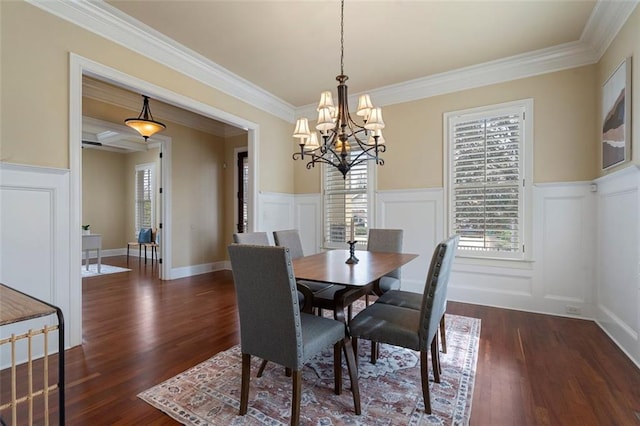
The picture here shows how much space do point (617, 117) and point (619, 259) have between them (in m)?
1.26

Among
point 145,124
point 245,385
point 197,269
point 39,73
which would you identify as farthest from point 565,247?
point 197,269

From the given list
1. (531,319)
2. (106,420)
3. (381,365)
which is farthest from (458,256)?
(106,420)

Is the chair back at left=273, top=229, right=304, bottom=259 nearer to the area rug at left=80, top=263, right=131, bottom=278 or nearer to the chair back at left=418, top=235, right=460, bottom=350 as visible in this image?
the chair back at left=418, top=235, right=460, bottom=350

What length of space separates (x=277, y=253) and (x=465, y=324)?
101 inches

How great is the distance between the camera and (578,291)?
3338 mm

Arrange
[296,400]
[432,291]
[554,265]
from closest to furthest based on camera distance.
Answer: [296,400]
[432,291]
[554,265]

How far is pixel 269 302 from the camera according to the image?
1.62m

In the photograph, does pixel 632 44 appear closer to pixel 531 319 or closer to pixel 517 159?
pixel 517 159

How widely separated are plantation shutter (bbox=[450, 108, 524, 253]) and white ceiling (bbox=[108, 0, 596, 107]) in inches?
29.9

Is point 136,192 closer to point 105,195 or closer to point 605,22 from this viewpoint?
point 105,195

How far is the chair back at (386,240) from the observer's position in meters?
3.25

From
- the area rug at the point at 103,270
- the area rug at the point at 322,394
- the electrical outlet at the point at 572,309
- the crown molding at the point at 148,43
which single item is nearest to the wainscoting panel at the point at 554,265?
the electrical outlet at the point at 572,309

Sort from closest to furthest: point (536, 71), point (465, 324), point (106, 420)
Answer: point (106, 420)
point (465, 324)
point (536, 71)

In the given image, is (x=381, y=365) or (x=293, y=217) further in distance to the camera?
(x=293, y=217)
